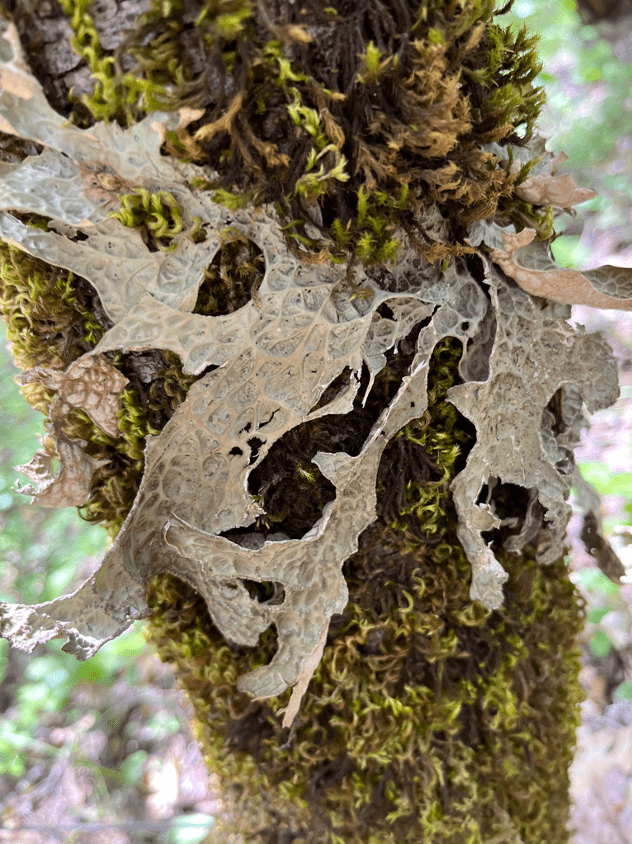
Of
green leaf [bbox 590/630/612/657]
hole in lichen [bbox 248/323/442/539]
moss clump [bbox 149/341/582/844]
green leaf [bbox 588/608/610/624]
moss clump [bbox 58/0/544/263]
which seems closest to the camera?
moss clump [bbox 58/0/544/263]

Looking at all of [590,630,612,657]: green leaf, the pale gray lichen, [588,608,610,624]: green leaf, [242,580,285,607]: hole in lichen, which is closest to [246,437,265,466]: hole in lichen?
the pale gray lichen

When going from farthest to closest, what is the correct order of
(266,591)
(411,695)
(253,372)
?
(411,695), (266,591), (253,372)

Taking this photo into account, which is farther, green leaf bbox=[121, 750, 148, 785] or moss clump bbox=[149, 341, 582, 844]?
green leaf bbox=[121, 750, 148, 785]

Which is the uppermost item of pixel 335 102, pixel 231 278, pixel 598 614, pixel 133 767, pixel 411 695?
pixel 335 102

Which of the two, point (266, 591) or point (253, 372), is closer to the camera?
point (253, 372)

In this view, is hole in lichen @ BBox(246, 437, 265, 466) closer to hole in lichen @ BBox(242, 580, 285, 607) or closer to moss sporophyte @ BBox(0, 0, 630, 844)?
moss sporophyte @ BBox(0, 0, 630, 844)

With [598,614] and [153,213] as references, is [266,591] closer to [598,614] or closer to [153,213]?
[153,213]

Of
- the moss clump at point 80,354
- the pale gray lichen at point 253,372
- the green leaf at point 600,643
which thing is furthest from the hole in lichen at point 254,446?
the green leaf at point 600,643

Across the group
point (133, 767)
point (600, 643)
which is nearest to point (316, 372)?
point (600, 643)
